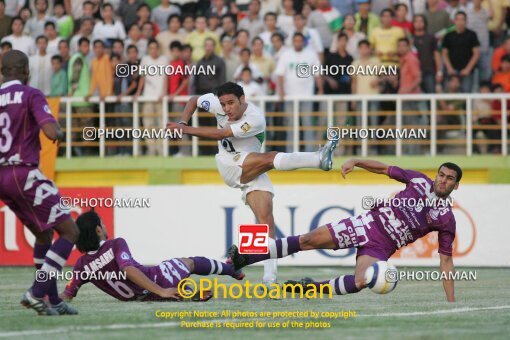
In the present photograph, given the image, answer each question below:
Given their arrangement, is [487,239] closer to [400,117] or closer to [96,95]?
[400,117]

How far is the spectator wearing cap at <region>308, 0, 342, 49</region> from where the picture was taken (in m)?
20.9

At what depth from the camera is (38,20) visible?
73.5ft

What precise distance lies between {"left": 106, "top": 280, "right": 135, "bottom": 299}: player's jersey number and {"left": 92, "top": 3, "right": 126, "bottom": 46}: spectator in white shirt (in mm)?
9843

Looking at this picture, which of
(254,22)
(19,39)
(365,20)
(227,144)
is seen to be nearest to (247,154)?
(227,144)

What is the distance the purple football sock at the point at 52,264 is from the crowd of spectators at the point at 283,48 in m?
9.60

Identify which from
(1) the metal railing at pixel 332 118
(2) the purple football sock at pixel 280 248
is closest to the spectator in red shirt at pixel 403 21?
(1) the metal railing at pixel 332 118

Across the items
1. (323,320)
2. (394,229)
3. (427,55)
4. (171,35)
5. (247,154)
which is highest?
(171,35)

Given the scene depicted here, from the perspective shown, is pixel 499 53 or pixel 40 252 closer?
pixel 40 252

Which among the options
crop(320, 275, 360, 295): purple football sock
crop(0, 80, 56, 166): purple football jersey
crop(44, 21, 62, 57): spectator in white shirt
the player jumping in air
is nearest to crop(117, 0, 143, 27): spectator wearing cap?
crop(44, 21, 62, 57): spectator in white shirt

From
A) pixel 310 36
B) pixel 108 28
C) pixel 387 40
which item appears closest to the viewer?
pixel 387 40

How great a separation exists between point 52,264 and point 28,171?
85cm

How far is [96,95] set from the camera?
2114 cm

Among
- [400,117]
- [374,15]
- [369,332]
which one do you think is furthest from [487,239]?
[369,332]

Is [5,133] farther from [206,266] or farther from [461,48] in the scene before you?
[461,48]
